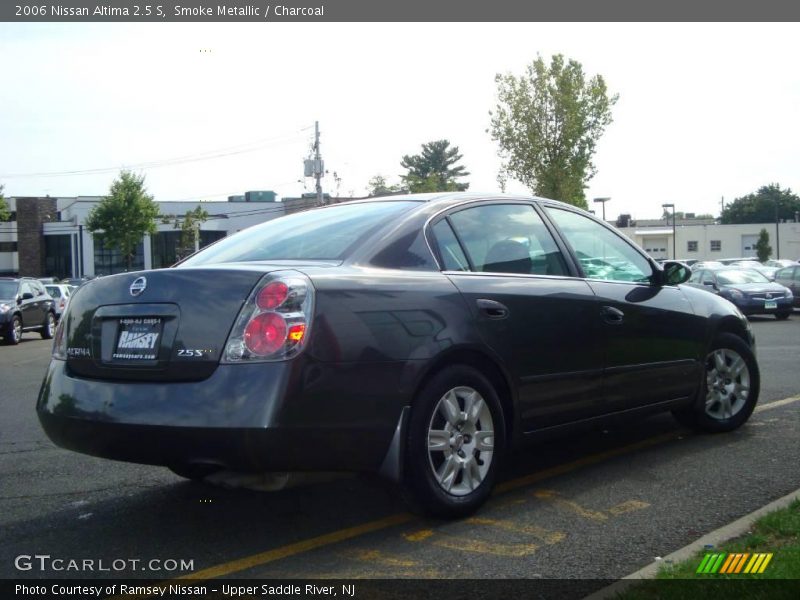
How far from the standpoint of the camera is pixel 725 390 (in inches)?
256

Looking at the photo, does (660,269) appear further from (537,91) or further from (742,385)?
(537,91)

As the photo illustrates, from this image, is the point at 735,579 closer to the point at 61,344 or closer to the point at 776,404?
the point at 61,344

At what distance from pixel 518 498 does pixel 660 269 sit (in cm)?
212

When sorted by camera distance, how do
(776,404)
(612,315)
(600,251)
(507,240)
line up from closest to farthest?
(507,240) → (612,315) → (600,251) → (776,404)

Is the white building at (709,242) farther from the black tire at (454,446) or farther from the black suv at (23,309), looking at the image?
the black tire at (454,446)

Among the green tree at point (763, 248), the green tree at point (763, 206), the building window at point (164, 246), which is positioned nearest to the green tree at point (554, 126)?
the building window at point (164, 246)

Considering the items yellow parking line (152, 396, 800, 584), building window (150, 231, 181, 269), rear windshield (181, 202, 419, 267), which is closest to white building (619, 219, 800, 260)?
building window (150, 231, 181, 269)

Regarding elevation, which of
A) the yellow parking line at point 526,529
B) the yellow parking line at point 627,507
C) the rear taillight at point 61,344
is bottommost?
the yellow parking line at point 627,507

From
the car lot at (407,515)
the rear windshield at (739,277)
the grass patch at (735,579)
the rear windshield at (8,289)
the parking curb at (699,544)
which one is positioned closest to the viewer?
the grass patch at (735,579)

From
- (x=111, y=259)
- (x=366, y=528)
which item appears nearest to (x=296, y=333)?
(x=366, y=528)

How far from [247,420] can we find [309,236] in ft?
4.77

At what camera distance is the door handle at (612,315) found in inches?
213

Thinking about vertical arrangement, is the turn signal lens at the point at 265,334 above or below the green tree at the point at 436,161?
below

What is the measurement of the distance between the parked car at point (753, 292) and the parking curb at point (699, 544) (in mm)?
19031
